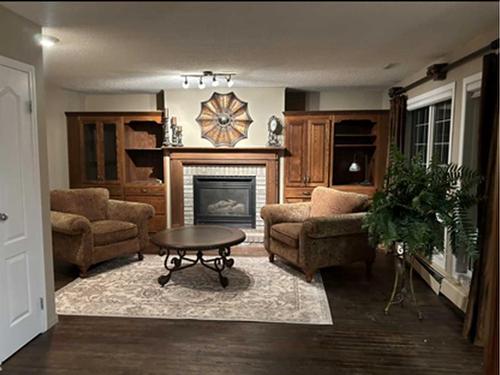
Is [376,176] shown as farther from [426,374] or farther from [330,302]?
[426,374]

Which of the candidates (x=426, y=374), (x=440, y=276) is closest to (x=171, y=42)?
(x=426, y=374)

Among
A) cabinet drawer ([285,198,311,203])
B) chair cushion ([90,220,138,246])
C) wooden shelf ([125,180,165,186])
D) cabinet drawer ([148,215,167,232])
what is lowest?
cabinet drawer ([148,215,167,232])

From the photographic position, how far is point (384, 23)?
0.86 meters

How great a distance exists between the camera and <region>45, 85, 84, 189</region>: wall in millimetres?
5492

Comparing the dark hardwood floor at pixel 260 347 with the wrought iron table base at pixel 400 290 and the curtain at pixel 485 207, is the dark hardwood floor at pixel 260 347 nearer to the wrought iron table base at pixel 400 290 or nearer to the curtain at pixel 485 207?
the wrought iron table base at pixel 400 290

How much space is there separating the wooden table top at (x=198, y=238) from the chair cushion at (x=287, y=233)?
0.46m

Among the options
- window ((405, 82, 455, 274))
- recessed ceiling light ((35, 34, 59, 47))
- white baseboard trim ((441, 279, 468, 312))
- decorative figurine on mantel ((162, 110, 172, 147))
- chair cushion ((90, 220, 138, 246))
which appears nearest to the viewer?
recessed ceiling light ((35, 34, 59, 47))

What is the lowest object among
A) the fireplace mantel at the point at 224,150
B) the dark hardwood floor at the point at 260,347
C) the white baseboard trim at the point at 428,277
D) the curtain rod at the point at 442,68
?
the dark hardwood floor at the point at 260,347

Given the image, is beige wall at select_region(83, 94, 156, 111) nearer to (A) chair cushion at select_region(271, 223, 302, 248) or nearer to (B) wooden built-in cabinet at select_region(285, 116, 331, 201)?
(B) wooden built-in cabinet at select_region(285, 116, 331, 201)

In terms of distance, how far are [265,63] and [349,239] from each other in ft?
6.54

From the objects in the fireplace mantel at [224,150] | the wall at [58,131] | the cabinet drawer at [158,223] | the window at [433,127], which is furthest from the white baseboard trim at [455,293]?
the wall at [58,131]

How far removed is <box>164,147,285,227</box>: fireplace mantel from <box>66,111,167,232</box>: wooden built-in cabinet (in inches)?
8.4

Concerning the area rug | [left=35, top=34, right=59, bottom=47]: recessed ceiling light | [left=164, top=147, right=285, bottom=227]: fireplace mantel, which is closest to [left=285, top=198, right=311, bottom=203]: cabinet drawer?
[left=164, top=147, right=285, bottom=227]: fireplace mantel

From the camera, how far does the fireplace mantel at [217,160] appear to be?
552 centimetres
